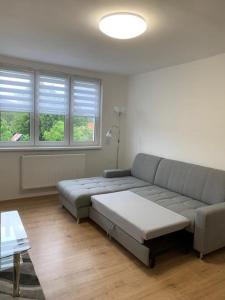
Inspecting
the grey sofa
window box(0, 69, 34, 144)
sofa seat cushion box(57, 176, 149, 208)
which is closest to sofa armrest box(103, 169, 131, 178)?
the grey sofa

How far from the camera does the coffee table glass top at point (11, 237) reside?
5.82 feet

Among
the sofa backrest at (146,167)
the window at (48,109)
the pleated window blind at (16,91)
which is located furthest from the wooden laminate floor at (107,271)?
the pleated window blind at (16,91)

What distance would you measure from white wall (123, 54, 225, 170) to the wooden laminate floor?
58.2 inches

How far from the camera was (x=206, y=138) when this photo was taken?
3.28m

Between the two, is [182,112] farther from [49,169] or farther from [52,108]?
[49,169]

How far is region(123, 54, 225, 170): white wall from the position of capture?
314 cm

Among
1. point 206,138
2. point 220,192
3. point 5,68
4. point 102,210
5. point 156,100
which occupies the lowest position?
point 102,210

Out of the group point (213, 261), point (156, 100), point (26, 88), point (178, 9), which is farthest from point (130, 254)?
point (26, 88)

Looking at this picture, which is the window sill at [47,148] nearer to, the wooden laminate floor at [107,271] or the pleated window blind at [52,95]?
the pleated window blind at [52,95]

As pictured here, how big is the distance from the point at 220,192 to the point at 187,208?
0.46 metres

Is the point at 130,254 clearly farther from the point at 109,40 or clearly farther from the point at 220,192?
the point at 109,40

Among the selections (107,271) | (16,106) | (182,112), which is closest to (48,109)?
(16,106)

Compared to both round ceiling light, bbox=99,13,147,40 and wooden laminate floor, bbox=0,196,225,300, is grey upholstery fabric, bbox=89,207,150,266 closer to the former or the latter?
wooden laminate floor, bbox=0,196,225,300

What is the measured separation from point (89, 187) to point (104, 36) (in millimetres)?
2005
